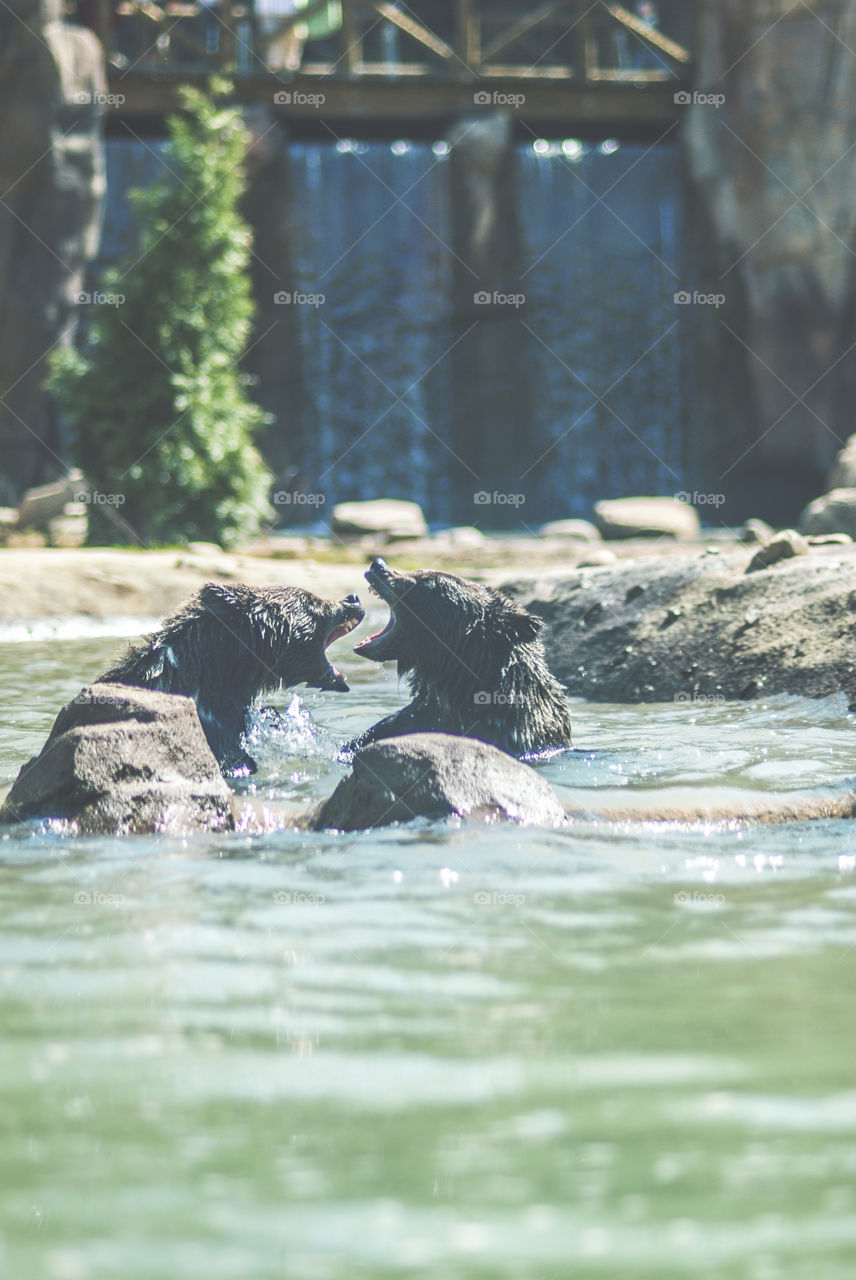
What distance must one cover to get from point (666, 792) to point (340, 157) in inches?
761

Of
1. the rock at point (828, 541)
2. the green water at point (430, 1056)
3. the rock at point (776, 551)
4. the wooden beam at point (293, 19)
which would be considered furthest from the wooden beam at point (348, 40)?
the green water at point (430, 1056)

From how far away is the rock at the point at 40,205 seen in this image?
19.7 meters

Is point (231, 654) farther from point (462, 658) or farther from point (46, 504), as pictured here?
point (46, 504)

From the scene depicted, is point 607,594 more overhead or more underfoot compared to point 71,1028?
more overhead

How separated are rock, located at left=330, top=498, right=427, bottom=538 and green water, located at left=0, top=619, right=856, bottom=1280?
14.2 meters

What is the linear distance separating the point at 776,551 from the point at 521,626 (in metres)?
2.82

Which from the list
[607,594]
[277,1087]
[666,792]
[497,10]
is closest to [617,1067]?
[277,1087]

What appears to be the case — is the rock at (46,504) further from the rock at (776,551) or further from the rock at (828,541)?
the rock at (776,551)

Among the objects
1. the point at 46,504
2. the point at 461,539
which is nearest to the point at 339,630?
the point at 46,504

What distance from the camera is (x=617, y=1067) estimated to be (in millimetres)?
2584

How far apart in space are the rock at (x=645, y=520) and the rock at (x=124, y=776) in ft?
47.3

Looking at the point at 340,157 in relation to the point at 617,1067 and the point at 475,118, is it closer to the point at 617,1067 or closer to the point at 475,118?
the point at 475,118

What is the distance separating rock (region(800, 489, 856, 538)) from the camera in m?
12.6

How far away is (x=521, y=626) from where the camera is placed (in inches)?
258
